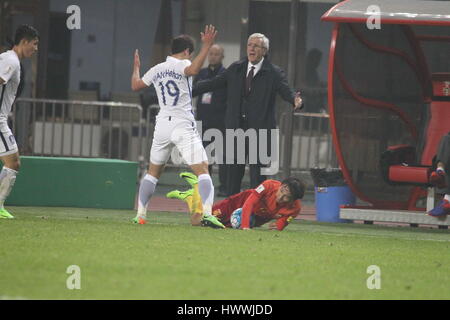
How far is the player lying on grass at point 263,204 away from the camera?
1264cm

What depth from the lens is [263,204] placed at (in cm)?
1288

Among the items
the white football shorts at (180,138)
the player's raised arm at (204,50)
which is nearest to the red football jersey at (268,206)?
the white football shorts at (180,138)

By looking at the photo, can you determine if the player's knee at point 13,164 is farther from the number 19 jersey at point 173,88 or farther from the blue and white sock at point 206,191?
the blue and white sock at point 206,191

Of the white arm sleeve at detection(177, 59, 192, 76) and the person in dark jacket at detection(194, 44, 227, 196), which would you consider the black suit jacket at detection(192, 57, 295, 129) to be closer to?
the white arm sleeve at detection(177, 59, 192, 76)

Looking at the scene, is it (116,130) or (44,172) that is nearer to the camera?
(44,172)

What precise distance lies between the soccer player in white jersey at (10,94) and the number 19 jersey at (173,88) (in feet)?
4.18

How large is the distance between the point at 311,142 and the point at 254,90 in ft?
16.1

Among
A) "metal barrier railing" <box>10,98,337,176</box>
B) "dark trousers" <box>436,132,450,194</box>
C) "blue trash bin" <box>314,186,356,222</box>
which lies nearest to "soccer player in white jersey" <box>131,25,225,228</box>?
"blue trash bin" <box>314,186,356,222</box>

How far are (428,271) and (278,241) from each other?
7.02 ft

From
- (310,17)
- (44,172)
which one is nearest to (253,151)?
(44,172)

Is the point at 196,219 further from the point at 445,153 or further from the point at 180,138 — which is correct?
the point at 445,153

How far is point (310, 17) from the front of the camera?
21.0m

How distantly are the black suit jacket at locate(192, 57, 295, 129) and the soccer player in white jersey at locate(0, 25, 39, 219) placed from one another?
264cm

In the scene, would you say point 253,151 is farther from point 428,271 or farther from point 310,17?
point 310,17
